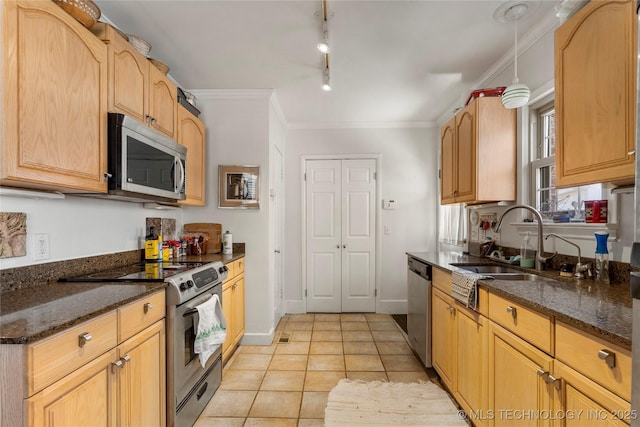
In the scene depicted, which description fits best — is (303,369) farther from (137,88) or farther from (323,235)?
(137,88)

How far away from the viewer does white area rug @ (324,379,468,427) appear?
1.89 metres

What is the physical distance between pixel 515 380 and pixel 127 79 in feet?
8.46

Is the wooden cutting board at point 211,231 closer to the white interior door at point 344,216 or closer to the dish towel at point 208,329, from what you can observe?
the dish towel at point 208,329

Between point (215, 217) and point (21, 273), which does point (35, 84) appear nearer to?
point (21, 273)

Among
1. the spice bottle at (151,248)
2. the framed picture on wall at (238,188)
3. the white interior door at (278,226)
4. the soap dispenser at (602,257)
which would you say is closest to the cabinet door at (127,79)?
the spice bottle at (151,248)

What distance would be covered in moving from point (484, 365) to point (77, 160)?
231 centimetres

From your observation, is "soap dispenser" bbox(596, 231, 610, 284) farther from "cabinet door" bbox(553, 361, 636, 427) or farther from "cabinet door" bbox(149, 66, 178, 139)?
"cabinet door" bbox(149, 66, 178, 139)

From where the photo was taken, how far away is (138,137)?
175 cm

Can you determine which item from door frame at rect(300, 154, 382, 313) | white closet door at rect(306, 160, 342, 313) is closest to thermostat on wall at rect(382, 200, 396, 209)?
door frame at rect(300, 154, 382, 313)

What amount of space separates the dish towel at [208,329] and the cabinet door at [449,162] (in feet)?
7.55

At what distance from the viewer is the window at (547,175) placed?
2.01 metres

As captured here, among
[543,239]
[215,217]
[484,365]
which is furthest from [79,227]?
[543,239]

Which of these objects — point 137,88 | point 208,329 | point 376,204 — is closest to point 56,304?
point 208,329

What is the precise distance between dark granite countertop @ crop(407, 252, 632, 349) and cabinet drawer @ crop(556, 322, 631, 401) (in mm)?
33
